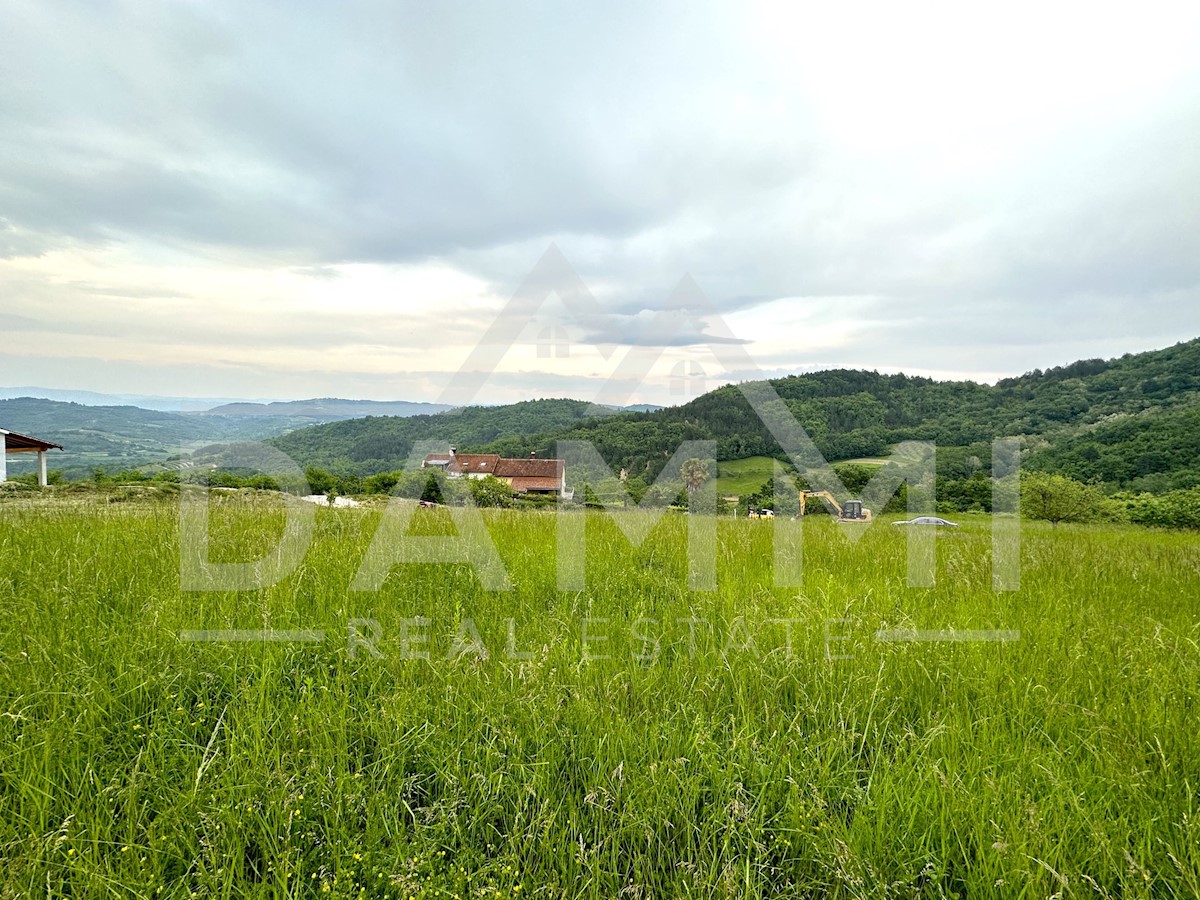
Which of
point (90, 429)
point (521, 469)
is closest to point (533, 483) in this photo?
point (521, 469)

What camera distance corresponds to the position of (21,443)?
→ 27078 mm

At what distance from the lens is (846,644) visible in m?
3.02

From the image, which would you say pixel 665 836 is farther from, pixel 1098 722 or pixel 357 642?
pixel 1098 722

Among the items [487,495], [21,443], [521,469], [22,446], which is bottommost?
[521,469]

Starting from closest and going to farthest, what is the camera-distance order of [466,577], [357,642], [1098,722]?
[1098,722], [357,642], [466,577]

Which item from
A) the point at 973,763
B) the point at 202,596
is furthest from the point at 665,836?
the point at 202,596

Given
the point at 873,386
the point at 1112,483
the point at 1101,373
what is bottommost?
the point at 1112,483

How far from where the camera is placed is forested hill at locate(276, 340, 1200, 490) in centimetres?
2816

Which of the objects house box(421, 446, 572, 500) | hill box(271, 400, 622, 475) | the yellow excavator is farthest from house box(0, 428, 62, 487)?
the yellow excavator

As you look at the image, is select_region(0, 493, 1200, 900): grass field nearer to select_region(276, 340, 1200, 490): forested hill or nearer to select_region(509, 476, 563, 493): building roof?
select_region(276, 340, 1200, 490): forested hill

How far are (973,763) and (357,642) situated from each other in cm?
280

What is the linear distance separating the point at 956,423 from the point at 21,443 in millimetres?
66427

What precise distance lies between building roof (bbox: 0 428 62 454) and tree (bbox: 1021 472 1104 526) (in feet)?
171

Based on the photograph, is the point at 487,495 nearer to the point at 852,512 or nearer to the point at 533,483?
the point at 852,512
